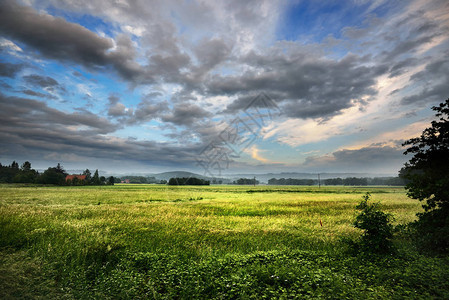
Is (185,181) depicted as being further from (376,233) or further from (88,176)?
(376,233)

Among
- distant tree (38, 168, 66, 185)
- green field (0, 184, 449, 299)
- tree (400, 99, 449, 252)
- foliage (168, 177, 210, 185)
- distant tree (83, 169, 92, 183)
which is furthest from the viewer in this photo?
foliage (168, 177, 210, 185)

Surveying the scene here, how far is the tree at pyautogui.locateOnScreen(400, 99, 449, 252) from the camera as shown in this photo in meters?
7.44

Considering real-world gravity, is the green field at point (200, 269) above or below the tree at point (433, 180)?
below

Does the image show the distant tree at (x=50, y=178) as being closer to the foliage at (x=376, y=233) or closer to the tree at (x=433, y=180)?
the foliage at (x=376, y=233)

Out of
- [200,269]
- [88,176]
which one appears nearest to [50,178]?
[88,176]

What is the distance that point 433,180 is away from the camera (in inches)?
295

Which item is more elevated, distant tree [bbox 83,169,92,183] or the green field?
distant tree [bbox 83,169,92,183]

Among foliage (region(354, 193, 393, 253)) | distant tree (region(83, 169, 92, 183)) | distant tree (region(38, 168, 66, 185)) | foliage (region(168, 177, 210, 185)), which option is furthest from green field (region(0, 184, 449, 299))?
foliage (region(168, 177, 210, 185))

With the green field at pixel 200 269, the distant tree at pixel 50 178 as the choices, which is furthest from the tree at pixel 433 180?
the distant tree at pixel 50 178

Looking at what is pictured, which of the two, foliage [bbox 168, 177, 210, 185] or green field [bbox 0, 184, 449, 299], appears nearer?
green field [bbox 0, 184, 449, 299]

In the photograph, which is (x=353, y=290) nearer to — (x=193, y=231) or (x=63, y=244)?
(x=193, y=231)

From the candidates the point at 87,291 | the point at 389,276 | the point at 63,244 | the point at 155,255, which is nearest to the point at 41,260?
the point at 63,244

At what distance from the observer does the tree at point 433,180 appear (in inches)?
293

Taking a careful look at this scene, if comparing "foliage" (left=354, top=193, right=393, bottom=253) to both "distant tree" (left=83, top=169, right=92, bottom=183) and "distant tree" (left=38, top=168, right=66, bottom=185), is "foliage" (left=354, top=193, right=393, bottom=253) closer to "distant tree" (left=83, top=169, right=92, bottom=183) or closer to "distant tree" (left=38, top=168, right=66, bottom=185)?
"distant tree" (left=38, top=168, right=66, bottom=185)
